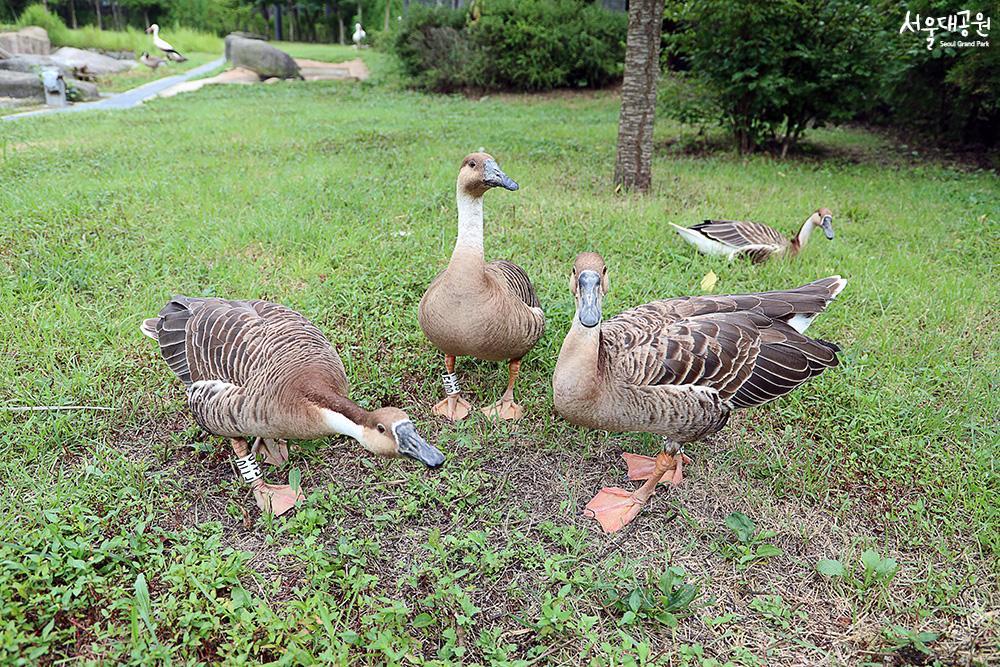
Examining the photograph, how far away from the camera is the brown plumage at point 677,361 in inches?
117

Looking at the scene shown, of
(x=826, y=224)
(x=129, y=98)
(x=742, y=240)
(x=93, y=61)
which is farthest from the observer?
(x=93, y=61)

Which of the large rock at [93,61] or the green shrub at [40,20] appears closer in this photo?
the large rock at [93,61]

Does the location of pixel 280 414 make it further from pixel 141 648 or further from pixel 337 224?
pixel 337 224

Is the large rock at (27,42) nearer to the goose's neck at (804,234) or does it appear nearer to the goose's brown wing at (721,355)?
the goose's neck at (804,234)

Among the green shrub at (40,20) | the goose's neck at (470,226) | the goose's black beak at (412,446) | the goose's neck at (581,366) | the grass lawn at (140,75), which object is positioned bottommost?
the goose's black beak at (412,446)

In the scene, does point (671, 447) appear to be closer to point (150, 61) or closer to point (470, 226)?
point (470, 226)

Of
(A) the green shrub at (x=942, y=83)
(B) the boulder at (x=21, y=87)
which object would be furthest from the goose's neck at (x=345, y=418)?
(B) the boulder at (x=21, y=87)

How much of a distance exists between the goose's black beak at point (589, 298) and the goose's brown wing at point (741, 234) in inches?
113

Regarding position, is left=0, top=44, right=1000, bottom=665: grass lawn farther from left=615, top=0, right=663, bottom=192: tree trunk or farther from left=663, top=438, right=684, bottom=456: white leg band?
left=615, top=0, right=663, bottom=192: tree trunk

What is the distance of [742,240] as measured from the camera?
5293 mm

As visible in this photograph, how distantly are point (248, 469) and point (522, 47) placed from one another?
1574 centimetres

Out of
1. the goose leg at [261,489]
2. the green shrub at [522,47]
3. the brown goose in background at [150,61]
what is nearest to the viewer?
the goose leg at [261,489]

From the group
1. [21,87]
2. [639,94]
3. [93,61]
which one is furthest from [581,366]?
[93,61]

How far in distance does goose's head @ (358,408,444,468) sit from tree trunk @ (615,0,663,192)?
566cm
